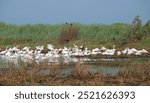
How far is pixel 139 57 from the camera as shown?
48.0 feet

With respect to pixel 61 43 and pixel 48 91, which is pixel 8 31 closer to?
pixel 61 43

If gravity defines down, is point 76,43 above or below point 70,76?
above

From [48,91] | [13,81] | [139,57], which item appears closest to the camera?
[48,91]

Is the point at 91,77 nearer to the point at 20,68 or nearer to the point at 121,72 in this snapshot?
the point at 121,72

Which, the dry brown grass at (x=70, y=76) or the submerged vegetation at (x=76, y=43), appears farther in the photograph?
the submerged vegetation at (x=76, y=43)

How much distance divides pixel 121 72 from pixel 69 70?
106 cm

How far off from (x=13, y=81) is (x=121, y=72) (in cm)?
195

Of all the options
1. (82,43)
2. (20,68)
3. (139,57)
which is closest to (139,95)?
(20,68)

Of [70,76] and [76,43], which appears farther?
[76,43]

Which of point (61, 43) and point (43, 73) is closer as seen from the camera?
point (43, 73)

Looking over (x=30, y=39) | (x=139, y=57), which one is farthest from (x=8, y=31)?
(x=139, y=57)

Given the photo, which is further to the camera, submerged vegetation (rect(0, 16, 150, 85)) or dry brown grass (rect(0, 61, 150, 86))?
submerged vegetation (rect(0, 16, 150, 85))

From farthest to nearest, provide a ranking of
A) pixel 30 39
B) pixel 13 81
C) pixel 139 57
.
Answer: pixel 30 39
pixel 139 57
pixel 13 81

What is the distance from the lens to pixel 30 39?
2089 centimetres
